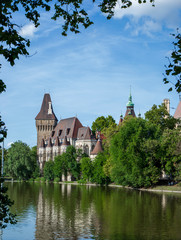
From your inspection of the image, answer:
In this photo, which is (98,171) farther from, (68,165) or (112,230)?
(112,230)

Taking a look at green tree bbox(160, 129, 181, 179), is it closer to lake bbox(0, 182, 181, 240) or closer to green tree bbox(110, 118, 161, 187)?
green tree bbox(110, 118, 161, 187)

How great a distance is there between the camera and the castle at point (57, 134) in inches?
3812

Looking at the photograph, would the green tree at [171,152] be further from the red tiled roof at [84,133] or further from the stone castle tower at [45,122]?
the stone castle tower at [45,122]

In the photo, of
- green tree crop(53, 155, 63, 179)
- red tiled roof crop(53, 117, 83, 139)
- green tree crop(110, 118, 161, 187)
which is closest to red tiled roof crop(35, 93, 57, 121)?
red tiled roof crop(53, 117, 83, 139)

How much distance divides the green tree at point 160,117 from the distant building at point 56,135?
910 inches

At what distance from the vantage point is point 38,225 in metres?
22.5

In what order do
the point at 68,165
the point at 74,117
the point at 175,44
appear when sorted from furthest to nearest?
the point at 74,117
the point at 68,165
the point at 175,44

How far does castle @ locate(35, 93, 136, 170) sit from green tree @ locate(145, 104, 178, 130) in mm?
25152

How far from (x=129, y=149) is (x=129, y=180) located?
14.7 feet

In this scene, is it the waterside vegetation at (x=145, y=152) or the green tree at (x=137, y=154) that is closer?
the waterside vegetation at (x=145, y=152)

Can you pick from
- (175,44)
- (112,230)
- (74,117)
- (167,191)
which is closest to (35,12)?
(175,44)

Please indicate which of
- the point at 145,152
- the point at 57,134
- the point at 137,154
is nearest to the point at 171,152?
the point at 145,152

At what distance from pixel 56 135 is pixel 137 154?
60029mm

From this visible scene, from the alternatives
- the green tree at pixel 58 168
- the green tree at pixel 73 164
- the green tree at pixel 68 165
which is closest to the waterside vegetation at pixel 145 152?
the green tree at pixel 73 164
